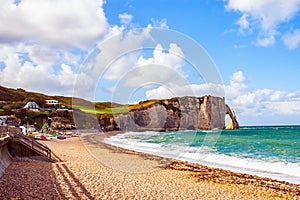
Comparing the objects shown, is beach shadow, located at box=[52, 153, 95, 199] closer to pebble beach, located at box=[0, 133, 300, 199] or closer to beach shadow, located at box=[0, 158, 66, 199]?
pebble beach, located at box=[0, 133, 300, 199]

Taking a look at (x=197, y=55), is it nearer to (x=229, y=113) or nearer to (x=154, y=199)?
(x=154, y=199)

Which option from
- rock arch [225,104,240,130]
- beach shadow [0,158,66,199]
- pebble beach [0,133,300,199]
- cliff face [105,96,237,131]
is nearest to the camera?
beach shadow [0,158,66,199]

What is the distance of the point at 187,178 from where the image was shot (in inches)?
569

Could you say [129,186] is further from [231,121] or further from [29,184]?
[231,121]

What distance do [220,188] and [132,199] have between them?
434 centimetres

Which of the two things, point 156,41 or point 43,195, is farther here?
point 156,41

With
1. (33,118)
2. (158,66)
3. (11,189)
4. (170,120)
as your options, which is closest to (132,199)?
(11,189)

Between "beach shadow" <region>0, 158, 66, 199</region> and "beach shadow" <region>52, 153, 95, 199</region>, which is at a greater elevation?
"beach shadow" <region>0, 158, 66, 199</region>

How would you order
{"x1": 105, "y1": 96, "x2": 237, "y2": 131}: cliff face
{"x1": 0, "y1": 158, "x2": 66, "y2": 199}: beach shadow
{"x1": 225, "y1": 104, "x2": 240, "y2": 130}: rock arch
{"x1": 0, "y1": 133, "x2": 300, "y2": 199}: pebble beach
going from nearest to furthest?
1. {"x1": 0, "y1": 158, "x2": 66, "y2": 199}: beach shadow
2. {"x1": 0, "y1": 133, "x2": 300, "y2": 199}: pebble beach
3. {"x1": 105, "y1": 96, "x2": 237, "y2": 131}: cliff face
4. {"x1": 225, "y1": 104, "x2": 240, "y2": 130}: rock arch

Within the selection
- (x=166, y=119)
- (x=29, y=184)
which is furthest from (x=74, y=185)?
(x=166, y=119)

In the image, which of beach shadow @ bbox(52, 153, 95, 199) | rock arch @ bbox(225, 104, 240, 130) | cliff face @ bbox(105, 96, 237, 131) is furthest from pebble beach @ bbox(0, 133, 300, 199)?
rock arch @ bbox(225, 104, 240, 130)

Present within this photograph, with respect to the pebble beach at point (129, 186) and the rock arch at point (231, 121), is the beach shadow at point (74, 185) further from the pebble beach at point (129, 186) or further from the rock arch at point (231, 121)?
the rock arch at point (231, 121)

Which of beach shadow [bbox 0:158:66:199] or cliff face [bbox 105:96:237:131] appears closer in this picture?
beach shadow [bbox 0:158:66:199]

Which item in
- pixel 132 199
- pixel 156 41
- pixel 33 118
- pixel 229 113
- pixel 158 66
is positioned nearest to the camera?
pixel 132 199
